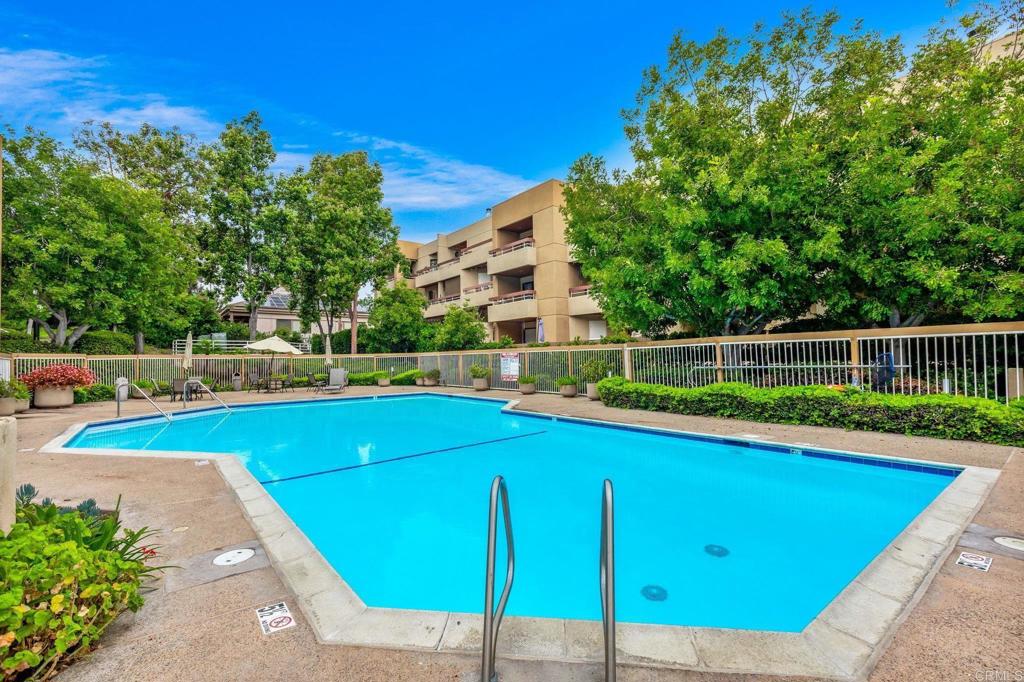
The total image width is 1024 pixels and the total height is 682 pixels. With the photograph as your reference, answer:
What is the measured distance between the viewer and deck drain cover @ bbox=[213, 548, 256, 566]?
3.22 m

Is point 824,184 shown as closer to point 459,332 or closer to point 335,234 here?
point 459,332

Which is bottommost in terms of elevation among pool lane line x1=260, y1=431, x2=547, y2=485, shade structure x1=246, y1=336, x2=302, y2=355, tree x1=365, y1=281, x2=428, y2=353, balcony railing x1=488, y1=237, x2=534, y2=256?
pool lane line x1=260, y1=431, x2=547, y2=485

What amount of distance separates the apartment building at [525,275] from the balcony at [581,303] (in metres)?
0.05

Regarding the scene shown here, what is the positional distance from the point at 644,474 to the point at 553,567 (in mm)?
3241

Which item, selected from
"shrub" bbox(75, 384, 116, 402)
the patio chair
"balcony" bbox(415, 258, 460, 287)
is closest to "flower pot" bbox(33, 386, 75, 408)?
"shrub" bbox(75, 384, 116, 402)

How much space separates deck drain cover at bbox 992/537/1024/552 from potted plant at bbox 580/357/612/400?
1071cm

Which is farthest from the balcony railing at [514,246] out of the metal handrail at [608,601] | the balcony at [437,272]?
the metal handrail at [608,601]

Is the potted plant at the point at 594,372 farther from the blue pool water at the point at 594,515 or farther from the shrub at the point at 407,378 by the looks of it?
the shrub at the point at 407,378

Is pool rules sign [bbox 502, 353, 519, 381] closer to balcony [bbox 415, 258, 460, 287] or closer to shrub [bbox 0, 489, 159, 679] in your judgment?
balcony [bbox 415, 258, 460, 287]

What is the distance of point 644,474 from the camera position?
6.92 meters

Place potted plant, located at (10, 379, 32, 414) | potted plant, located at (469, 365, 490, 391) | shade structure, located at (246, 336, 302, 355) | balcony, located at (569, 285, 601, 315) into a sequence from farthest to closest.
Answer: balcony, located at (569, 285, 601, 315) < shade structure, located at (246, 336, 302, 355) < potted plant, located at (469, 365, 490, 391) < potted plant, located at (10, 379, 32, 414)

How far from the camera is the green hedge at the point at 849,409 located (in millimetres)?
6738

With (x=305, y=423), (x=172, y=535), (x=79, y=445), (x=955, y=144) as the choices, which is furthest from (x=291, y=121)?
(x=955, y=144)

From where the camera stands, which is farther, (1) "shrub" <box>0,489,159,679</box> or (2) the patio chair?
(2) the patio chair
